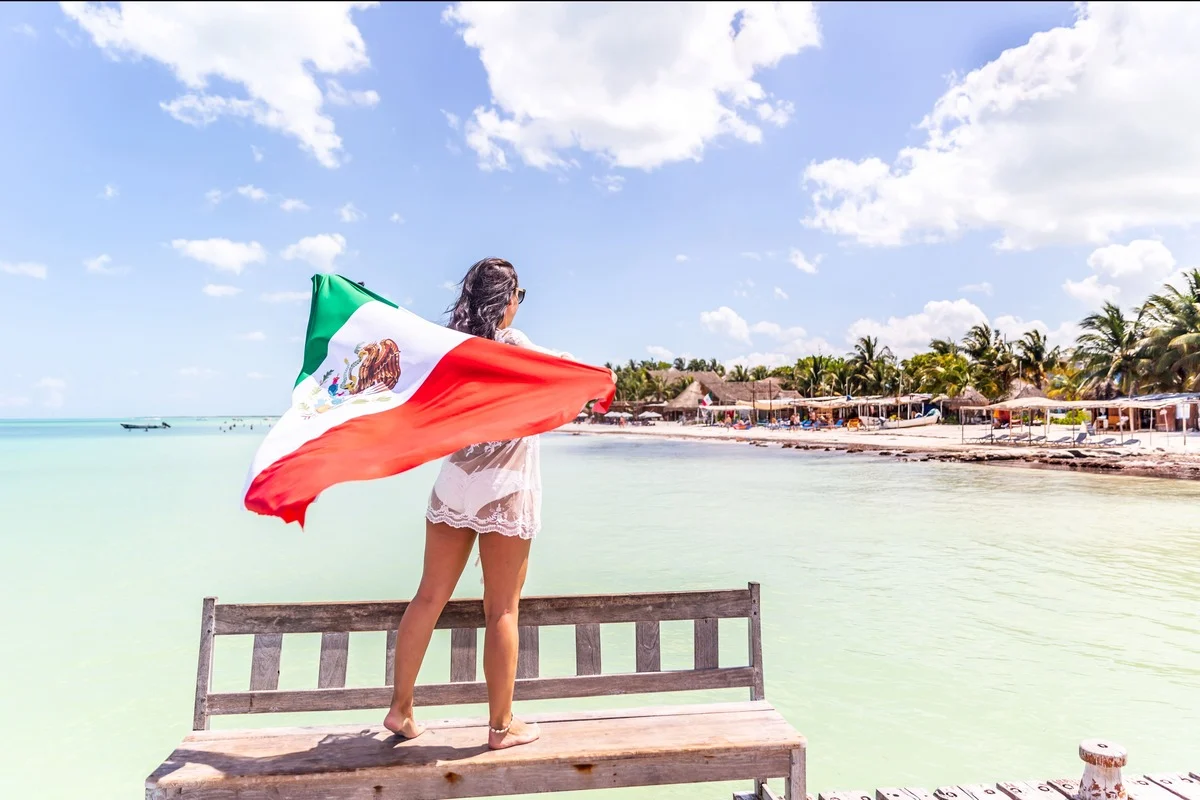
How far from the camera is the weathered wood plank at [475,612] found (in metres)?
2.52

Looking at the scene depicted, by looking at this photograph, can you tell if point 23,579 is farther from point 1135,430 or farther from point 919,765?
point 1135,430

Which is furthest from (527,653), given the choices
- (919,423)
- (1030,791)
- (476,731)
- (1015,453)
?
(919,423)

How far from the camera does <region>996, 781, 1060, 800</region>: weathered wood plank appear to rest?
9.24 feet

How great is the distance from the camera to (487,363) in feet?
8.00

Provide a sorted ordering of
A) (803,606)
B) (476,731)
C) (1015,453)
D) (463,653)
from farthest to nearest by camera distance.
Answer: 1. (1015,453)
2. (803,606)
3. (463,653)
4. (476,731)

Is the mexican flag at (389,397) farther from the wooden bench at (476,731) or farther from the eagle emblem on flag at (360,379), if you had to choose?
the wooden bench at (476,731)

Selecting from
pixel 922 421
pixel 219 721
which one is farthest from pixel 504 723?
pixel 922 421

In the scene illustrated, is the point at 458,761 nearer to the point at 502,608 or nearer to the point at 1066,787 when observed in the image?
the point at 502,608

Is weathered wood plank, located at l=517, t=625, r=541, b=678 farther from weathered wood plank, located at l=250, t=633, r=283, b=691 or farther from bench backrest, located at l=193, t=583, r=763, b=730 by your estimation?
weathered wood plank, located at l=250, t=633, r=283, b=691

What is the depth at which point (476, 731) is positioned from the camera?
2357 millimetres

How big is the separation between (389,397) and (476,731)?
1.15 metres

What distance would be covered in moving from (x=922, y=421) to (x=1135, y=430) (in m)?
14.9

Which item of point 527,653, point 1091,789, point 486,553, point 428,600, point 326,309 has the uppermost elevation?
point 326,309

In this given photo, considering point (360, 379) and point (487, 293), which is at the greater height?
point (487, 293)
